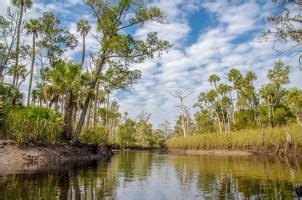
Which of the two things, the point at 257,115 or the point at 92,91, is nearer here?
the point at 92,91

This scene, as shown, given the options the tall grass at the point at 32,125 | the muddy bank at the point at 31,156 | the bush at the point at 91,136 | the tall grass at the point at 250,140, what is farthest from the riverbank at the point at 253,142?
the tall grass at the point at 32,125

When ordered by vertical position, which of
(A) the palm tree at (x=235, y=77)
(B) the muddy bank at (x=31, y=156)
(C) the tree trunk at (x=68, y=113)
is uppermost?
(A) the palm tree at (x=235, y=77)

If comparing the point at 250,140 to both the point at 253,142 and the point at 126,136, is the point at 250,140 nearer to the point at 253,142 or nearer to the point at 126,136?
the point at 253,142

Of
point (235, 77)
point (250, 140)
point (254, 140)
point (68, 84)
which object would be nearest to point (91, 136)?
point (68, 84)

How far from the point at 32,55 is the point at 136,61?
57.4 feet

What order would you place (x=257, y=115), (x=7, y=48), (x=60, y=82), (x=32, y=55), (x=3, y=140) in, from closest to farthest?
(x=3, y=140) < (x=60, y=82) < (x=7, y=48) < (x=32, y=55) < (x=257, y=115)

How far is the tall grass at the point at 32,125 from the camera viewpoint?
2008 cm

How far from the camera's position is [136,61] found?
103 ft

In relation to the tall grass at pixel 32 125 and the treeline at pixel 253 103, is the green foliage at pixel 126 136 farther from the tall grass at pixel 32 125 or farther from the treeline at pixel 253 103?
the tall grass at pixel 32 125

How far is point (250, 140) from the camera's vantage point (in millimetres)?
38438

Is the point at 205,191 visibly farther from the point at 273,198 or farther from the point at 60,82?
the point at 60,82

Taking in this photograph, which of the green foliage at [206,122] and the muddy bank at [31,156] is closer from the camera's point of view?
the muddy bank at [31,156]

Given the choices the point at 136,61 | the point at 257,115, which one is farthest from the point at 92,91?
the point at 257,115

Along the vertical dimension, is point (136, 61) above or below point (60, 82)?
above
